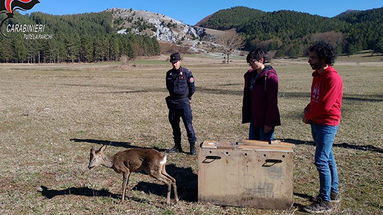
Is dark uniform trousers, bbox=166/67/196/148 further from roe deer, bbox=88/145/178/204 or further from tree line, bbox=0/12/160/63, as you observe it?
tree line, bbox=0/12/160/63

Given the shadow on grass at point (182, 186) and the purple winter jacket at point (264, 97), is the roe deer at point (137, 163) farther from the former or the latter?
the purple winter jacket at point (264, 97)

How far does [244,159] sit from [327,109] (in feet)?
4.19

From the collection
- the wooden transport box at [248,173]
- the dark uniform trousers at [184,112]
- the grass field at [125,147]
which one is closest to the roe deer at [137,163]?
the grass field at [125,147]

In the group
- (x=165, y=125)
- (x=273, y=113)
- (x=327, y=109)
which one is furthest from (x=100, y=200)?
(x=165, y=125)

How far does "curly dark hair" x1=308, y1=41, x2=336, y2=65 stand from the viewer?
4.49 meters

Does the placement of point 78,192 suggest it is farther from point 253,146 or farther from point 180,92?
point 180,92

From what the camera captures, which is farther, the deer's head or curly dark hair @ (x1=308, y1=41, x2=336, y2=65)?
the deer's head

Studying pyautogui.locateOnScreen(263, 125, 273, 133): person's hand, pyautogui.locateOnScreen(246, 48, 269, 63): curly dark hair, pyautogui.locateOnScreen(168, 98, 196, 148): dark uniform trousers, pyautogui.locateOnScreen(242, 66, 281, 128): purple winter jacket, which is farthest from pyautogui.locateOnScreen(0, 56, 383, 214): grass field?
pyautogui.locateOnScreen(246, 48, 269, 63): curly dark hair

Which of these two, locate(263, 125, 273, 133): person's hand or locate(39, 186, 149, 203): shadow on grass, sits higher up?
locate(263, 125, 273, 133): person's hand

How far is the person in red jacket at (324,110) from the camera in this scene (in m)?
4.48

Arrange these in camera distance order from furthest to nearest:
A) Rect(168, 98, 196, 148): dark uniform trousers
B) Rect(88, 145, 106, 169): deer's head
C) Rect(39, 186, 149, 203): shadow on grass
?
Rect(168, 98, 196, 148): dark uniform trousers → Rect(39, 186, 149, 203): shadow on grass → Rect(88, 145, 106, 169): deer's head

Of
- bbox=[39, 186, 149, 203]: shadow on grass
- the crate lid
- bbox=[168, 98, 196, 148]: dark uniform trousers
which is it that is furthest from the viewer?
bbox=[168, 98, 196, 148]: dark uniform trousers

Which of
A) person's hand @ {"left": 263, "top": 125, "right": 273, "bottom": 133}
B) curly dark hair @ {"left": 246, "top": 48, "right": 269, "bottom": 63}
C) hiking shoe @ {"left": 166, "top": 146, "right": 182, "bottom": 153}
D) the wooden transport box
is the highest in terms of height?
curly dark hair @ {"left": 246, "top": 48, "right": 269, "bottom": 63}

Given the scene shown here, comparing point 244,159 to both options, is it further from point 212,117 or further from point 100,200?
point 212,117
